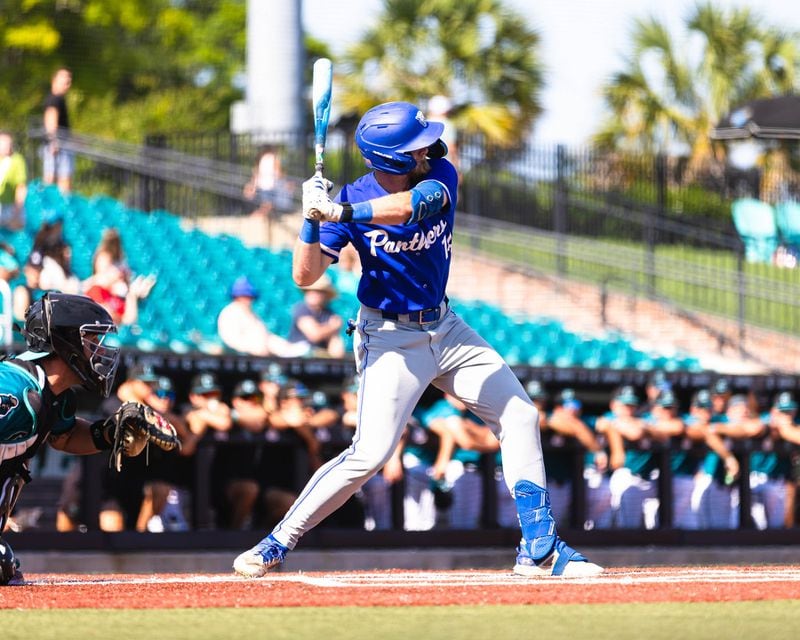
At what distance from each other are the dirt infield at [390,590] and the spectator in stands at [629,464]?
4731 mm

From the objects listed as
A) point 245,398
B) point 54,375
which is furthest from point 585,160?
point 54,375

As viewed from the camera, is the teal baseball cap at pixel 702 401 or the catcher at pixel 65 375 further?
the teal baseball cap at pixel 702 401

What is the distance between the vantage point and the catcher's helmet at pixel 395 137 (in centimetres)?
616

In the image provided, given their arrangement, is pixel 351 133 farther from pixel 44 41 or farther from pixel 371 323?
pixel 44 41

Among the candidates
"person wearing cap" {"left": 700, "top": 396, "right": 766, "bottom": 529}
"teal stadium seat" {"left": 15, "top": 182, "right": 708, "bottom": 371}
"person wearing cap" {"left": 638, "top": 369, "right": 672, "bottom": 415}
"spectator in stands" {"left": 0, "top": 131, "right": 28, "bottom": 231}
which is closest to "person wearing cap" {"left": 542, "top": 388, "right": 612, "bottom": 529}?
"person wearing cap" {"left": 638, "top": 369, "right": 672, "bottom": 415}

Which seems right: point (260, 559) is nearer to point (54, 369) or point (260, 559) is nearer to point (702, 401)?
point (54, 369)

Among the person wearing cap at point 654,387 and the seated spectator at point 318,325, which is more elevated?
the seated spectator at point 318,325

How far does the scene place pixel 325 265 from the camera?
6137mm

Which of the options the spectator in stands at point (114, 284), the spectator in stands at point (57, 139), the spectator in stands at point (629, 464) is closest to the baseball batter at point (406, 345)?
the spectator in stands at point (629, 464)

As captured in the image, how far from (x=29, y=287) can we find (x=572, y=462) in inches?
164

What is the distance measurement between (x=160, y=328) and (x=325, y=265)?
7.32 metres

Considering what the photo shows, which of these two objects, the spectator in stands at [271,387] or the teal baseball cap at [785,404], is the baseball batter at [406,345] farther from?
the teal baseball cap at [785,404]

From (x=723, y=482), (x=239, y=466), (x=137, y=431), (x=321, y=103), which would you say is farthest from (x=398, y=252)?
(x=723, y=482)

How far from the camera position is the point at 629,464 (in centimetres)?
1168
